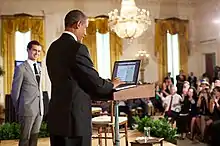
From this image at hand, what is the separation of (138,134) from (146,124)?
0.36 m

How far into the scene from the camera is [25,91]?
3490 millimetres

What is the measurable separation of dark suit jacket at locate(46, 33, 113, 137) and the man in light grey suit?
1.36 metres

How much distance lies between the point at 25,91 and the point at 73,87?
60.4 inches

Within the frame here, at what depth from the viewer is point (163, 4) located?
11.0 meters

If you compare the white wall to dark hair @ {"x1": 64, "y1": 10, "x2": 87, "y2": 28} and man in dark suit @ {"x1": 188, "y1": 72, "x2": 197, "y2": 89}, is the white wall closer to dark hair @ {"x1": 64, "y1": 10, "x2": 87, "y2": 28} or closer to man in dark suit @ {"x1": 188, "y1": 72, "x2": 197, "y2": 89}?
man in dark suit @ {"x1": 188, "y1": 72, "x2": 197, "y2": 89}

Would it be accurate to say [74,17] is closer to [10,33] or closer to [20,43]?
[10,33]

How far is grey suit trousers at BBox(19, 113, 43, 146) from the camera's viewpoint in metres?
3.45

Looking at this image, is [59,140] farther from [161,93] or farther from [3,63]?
[3,63]

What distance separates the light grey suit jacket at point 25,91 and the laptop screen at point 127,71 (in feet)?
4.12

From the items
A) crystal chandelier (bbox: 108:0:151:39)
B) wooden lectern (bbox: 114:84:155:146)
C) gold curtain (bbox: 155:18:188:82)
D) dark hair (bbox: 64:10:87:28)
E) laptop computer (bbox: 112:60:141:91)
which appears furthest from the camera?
gold curtain (bbox: 155:18:188:82)

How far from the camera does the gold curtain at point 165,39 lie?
10.8 meters

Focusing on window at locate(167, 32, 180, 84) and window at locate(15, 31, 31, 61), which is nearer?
window at locate(15, 31, 31, 61)

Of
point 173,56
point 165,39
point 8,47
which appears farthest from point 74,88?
point 173,56

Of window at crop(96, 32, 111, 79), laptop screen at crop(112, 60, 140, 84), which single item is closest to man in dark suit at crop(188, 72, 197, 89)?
window at crop(96, 32, 111, 79)
